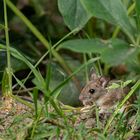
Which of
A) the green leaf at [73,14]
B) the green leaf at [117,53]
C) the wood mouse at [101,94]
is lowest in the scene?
the wood mouse at [101,94]

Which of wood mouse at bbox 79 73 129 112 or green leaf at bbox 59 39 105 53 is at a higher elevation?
green leaf at bbox 59 39 105 53

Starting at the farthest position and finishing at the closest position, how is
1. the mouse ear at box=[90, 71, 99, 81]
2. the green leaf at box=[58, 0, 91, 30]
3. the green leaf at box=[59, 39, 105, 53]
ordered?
the mouse ear at box=[90, 71, 99, 81]
the green leaf at box=[58, 0, 91, 30]
the green leaf at box=[59, 39, 105, 53]

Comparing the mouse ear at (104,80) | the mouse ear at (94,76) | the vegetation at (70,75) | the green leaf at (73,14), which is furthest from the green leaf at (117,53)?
the mouse ear at (94,76)

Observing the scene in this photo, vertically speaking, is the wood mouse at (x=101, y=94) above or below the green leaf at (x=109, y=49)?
below

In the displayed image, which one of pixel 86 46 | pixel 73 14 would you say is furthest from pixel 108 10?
pixel 73 14

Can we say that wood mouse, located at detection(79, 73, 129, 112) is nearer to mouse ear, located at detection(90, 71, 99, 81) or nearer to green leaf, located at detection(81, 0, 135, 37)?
mouse ear, located at detection(90, 71, 99, 81)

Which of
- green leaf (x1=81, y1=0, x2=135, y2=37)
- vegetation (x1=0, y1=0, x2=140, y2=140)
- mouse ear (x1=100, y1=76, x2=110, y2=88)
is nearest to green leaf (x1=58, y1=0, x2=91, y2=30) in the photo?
vegetation (x1=0, y1=0, x2=140, y2=140)

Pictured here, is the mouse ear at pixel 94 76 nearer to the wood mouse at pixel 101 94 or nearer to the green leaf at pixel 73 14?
the wood mouse at pixel 101 94
